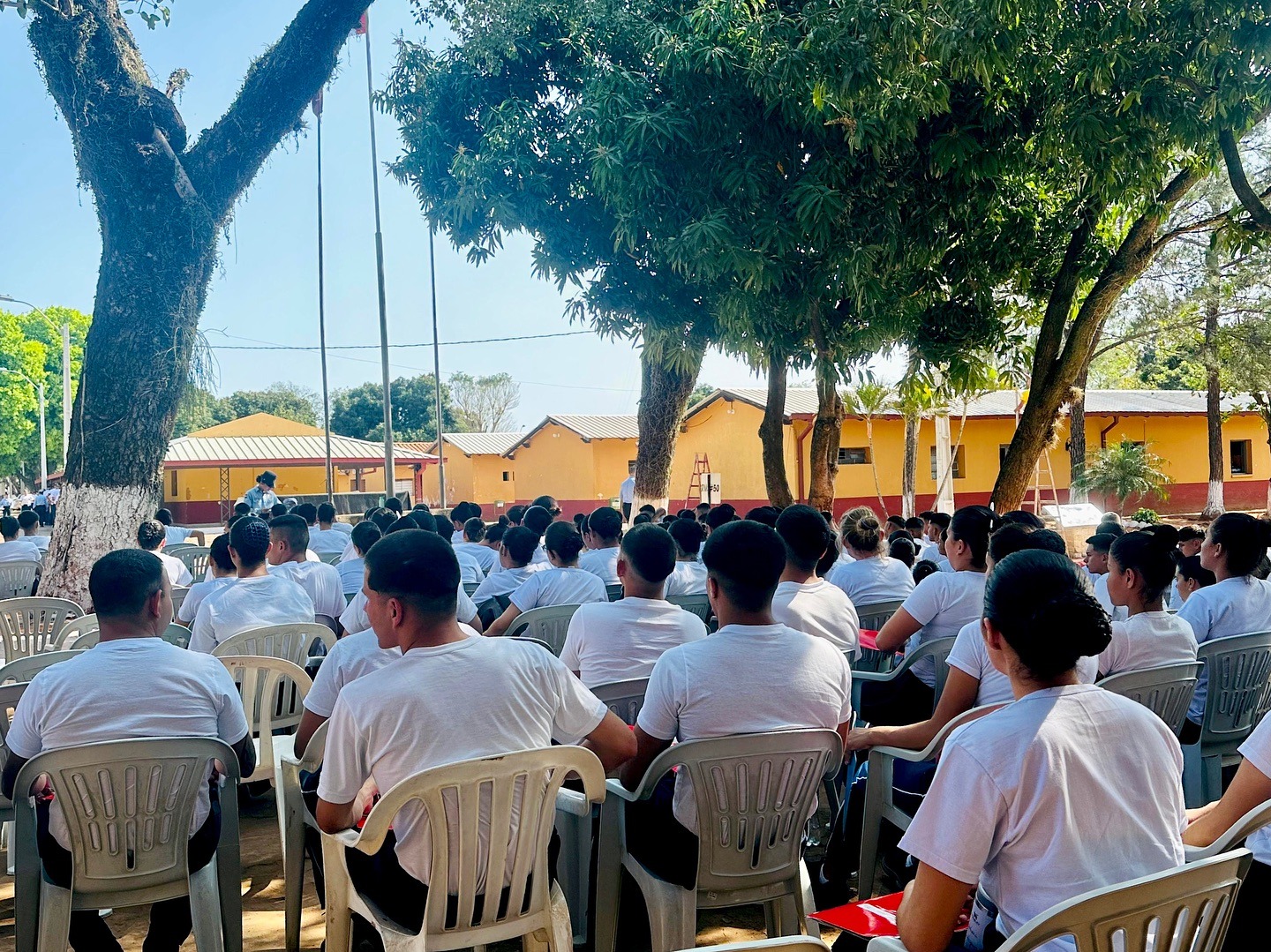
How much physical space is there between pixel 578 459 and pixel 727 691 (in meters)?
33.0

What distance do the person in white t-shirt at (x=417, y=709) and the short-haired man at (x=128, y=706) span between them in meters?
0.77

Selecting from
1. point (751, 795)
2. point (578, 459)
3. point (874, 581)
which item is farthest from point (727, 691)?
point (578, 459)

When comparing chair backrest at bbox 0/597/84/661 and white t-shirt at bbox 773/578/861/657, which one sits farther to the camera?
chair backrest at bbox 0/597/84/661

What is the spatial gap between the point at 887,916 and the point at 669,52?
7879mm

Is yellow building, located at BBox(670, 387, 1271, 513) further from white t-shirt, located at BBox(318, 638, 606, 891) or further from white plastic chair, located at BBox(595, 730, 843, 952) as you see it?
white t-shirt, located at BBox(318, 638, 606, 891)

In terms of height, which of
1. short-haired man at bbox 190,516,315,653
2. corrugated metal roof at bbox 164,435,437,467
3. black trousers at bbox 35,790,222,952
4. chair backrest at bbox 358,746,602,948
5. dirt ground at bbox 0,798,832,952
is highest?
corrugated metal roof at bbox 164,435,437,467

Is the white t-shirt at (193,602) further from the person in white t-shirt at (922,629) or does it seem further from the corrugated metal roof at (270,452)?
the corrugated metal roof at (270,452)

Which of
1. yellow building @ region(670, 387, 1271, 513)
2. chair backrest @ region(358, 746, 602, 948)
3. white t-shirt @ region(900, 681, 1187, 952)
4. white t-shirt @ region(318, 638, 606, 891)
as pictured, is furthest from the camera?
yellow building @ region(670, 387, 1271, 513)

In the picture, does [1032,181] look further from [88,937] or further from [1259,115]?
[88,937]

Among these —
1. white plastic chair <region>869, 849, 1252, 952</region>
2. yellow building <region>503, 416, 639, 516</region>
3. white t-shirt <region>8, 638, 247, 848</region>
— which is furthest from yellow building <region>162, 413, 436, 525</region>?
white plastic chair <region>869, 849, 1252, 952</region>

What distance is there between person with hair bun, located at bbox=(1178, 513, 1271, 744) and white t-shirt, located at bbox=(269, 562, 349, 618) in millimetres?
4915

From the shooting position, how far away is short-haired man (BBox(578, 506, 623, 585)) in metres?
7.80

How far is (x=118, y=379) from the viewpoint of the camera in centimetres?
821

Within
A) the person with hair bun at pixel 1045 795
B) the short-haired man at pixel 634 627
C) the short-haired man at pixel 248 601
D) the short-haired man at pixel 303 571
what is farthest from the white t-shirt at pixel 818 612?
the short-haired man at pixel 303 571
